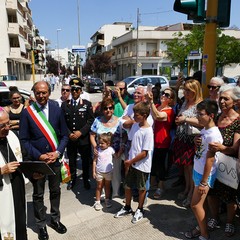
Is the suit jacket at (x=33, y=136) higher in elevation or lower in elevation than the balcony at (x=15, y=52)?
lower

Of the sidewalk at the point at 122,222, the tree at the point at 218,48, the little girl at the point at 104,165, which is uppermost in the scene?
the tree at the point at 218,48

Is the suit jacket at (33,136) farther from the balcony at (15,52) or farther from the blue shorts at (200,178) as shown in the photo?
the balcony at (15,52)

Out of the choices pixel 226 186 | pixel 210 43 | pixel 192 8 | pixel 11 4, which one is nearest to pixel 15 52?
pixel 11 4

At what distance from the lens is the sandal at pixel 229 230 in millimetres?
3283

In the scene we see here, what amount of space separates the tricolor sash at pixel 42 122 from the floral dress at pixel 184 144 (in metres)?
1.88

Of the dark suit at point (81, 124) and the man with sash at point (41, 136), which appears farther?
the dark suit at point (81, 124)

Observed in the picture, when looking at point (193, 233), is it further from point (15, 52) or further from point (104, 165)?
point (15, 52)

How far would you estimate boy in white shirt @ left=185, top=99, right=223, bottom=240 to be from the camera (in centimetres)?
292

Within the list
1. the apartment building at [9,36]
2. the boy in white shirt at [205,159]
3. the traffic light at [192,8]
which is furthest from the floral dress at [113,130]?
the apartment building at [9,36]

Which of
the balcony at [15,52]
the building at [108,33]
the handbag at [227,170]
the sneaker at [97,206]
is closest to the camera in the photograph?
the handbag at [227,170]

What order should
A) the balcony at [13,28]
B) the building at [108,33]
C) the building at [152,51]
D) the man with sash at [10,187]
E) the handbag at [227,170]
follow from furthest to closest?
the building at [108,33] < the building at [152,51] < the balcony at [13,28] < the handbag at [227,170] < the man with sash at [10,187]

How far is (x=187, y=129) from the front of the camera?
396 centimetres

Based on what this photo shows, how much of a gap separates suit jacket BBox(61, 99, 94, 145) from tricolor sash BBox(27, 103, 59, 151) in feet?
4.32

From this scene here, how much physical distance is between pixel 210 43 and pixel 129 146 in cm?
215
